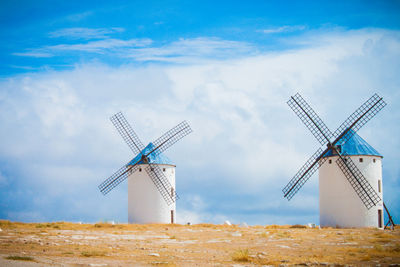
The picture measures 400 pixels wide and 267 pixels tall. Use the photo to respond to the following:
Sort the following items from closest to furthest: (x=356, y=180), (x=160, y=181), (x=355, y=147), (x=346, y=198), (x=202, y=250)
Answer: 1. (x=202, y=250)
2. (x=356, y=180)
3. (x=346, y=198)
4. (x=355, y=147)
5. (x=160, y=181)

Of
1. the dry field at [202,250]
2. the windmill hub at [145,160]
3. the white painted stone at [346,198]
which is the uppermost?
the windmill hub at [145,160]

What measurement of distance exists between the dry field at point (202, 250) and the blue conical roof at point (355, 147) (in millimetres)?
9043

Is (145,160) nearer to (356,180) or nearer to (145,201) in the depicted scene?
(145,201)

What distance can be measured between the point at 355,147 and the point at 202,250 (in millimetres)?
18817

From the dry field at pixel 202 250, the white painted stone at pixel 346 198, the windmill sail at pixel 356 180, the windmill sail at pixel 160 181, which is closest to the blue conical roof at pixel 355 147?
the white painted stone at pixel 346 198

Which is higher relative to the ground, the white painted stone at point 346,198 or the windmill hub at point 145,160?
the windmill hub at point 145,160

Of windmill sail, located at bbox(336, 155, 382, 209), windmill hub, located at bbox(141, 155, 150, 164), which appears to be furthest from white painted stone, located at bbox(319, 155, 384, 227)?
windmill hub, located at bbox(141, 155, 150, 164)

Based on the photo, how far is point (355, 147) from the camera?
35125mm

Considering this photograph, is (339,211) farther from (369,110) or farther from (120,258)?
(120,258)

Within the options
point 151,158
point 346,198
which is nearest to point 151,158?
point 151,158

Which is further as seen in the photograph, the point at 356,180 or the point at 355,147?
the point at 355,147

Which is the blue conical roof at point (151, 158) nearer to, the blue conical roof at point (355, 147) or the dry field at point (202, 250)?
the blue conical roof at point (355, 147)

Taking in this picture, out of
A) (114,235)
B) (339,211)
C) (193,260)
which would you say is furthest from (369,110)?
(193,260)

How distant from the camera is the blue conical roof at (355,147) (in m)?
34.9
